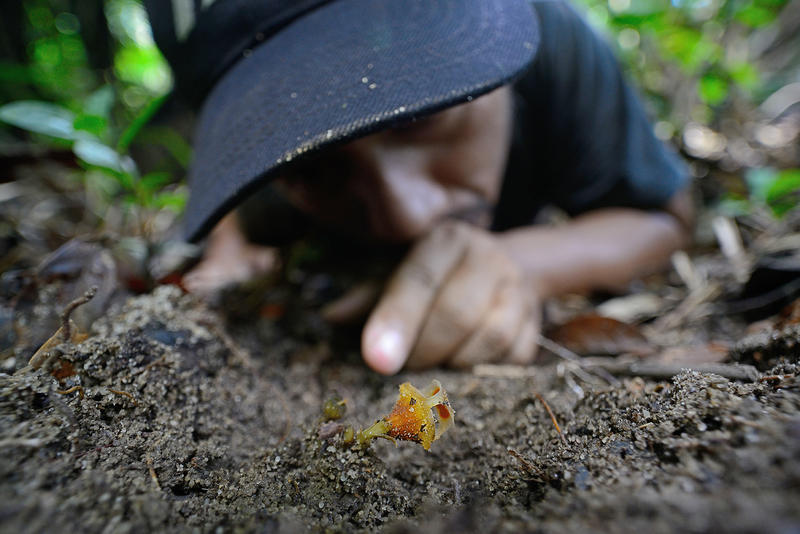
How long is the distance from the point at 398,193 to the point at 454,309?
366 mm

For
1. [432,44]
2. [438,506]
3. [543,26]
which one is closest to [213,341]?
[438,506]

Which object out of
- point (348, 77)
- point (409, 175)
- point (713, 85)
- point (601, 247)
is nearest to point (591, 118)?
point (601, 247)

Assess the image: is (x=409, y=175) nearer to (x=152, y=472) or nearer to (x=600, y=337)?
(x=600, y=337)

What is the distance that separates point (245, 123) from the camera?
869mm

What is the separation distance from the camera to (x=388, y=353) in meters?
0.97

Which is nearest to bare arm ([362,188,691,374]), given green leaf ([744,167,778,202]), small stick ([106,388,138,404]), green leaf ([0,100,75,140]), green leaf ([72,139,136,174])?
green leaf ([744,167,778,202])

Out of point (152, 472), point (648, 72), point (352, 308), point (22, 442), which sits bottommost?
point (648, 72)

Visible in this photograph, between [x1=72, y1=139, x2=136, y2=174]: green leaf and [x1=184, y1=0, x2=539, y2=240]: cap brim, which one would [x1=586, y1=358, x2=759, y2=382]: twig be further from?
[x1=72, y1=139, x2=136, y2=174]: green leaf

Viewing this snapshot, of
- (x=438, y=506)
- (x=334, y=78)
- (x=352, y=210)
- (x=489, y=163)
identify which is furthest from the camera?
(x=489, y=163)

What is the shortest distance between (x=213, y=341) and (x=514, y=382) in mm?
621

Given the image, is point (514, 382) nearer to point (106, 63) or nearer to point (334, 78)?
point (334, 78)

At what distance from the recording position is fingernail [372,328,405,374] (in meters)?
0.96

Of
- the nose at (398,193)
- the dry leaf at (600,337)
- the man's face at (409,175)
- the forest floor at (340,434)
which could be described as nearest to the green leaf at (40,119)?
the forest floor at (340,434)

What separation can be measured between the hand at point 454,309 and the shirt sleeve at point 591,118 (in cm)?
74
